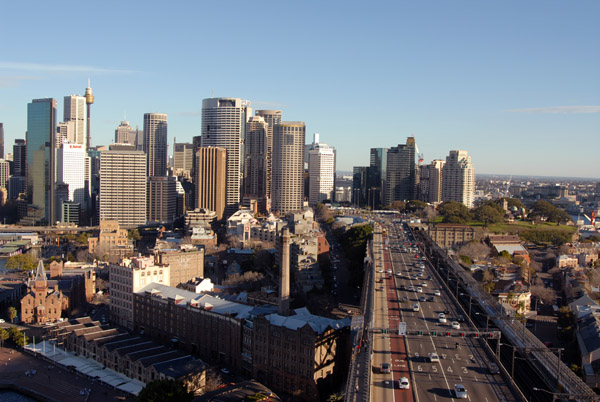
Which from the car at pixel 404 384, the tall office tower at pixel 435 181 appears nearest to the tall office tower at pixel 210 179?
the tall office tower at pixel 435 181

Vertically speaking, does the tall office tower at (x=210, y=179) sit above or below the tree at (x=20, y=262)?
above

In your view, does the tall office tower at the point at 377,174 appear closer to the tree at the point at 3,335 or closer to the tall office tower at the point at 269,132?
the tall office tower at the point at 269,132

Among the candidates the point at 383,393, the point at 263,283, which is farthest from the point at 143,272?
the point at 383,393

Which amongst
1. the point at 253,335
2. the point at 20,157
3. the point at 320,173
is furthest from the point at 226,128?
the point at 253,335

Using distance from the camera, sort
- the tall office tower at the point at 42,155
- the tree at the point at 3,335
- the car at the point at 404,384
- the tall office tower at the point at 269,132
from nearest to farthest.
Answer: the car at the point at 404,384 → the tree at the point at 3,335 → the tall office tower at the point at 42,155 → the tall office tower at the point at 269,132

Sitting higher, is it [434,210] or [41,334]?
[434,210]

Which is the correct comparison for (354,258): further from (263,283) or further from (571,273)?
(571,273)

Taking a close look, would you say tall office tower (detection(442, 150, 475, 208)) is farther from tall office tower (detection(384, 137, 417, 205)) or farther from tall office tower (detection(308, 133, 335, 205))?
tall office tower (detection(308, 133, 335, 205))

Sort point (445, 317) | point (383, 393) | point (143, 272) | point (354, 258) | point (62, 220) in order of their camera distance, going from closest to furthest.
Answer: point (383, 393), point (445, 317), point (143, 272), point (354, 258), point (62, 220)
